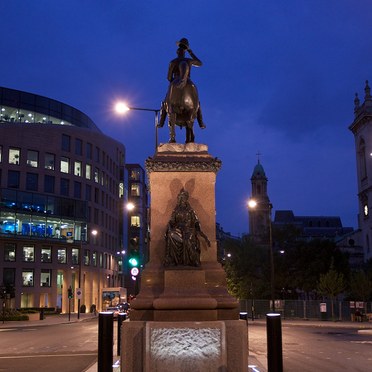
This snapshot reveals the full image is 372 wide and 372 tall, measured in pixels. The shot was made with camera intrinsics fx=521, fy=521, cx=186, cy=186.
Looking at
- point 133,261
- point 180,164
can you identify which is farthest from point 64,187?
point 180,164

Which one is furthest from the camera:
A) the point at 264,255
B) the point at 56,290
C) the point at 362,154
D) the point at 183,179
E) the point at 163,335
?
the point at 362,154

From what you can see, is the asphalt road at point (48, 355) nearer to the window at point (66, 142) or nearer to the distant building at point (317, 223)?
the window at point (66, 142)

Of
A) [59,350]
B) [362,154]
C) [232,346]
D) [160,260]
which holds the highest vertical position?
[362,154]

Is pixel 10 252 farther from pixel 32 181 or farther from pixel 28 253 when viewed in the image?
pixel 32 181

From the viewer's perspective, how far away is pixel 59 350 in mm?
21484

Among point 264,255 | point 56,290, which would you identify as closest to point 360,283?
point 264,255

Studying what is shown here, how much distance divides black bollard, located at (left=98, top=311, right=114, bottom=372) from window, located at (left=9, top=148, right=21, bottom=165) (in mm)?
66705

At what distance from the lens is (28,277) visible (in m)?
69.6

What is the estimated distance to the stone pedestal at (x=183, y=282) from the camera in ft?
30.3

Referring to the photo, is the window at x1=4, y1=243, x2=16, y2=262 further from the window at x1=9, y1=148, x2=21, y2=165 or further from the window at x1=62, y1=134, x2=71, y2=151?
the window at x1=62, y1=134, x2=71, y2=151

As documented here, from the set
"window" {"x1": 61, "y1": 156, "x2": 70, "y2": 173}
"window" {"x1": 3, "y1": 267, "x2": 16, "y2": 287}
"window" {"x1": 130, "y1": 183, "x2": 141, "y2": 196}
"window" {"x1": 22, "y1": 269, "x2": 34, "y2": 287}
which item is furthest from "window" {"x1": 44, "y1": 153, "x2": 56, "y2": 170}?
"window" {"x1": 130, "y1": 183, "x2": 141, "y2": 196}

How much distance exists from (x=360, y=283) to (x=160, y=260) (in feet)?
149

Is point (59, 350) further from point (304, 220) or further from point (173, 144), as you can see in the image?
point (304, 220)

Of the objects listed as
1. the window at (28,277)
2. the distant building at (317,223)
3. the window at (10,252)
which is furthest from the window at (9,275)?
the distant building at (317,223)
